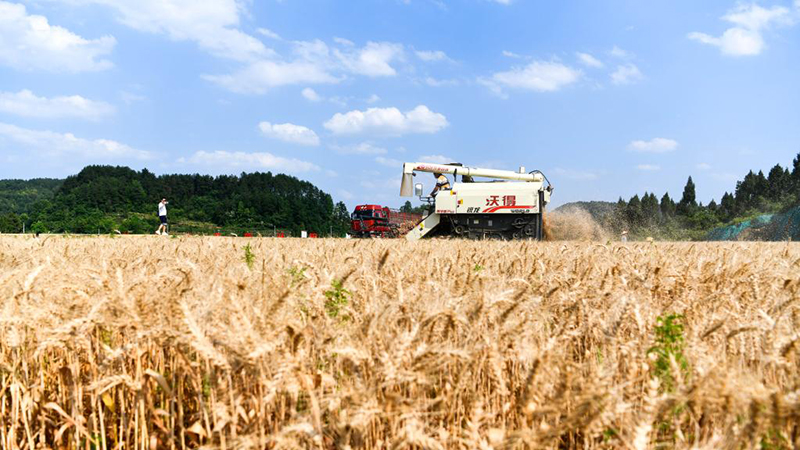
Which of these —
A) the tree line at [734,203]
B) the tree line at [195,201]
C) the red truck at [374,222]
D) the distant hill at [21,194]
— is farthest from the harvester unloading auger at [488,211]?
the distant hill at [21,194]

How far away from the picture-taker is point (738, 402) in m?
1.53

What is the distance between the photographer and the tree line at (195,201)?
91.6 m

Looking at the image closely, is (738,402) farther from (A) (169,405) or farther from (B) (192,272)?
(B) (192,272)

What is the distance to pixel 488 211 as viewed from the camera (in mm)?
20641

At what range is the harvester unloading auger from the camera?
20.3 m

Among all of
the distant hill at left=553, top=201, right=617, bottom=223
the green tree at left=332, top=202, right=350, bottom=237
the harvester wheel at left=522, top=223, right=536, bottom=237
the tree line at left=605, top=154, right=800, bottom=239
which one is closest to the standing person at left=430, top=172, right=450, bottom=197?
the harvester wheel at left=522, top=223, right=536, bottom=237

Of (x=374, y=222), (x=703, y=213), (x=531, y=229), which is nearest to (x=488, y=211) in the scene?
(x=531, y=229)

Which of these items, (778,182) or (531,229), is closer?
(531,229)

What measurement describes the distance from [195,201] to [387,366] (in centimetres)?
10820

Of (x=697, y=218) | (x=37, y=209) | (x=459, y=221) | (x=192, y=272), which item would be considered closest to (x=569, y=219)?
(x=459, y=221)

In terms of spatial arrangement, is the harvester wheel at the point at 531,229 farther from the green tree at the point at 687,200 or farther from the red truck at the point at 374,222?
the green tree at the point at 687,200

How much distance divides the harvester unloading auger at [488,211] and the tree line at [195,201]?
190ft

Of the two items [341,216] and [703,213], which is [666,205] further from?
[341,216]

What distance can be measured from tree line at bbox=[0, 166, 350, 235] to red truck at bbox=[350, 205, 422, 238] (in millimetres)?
47125
